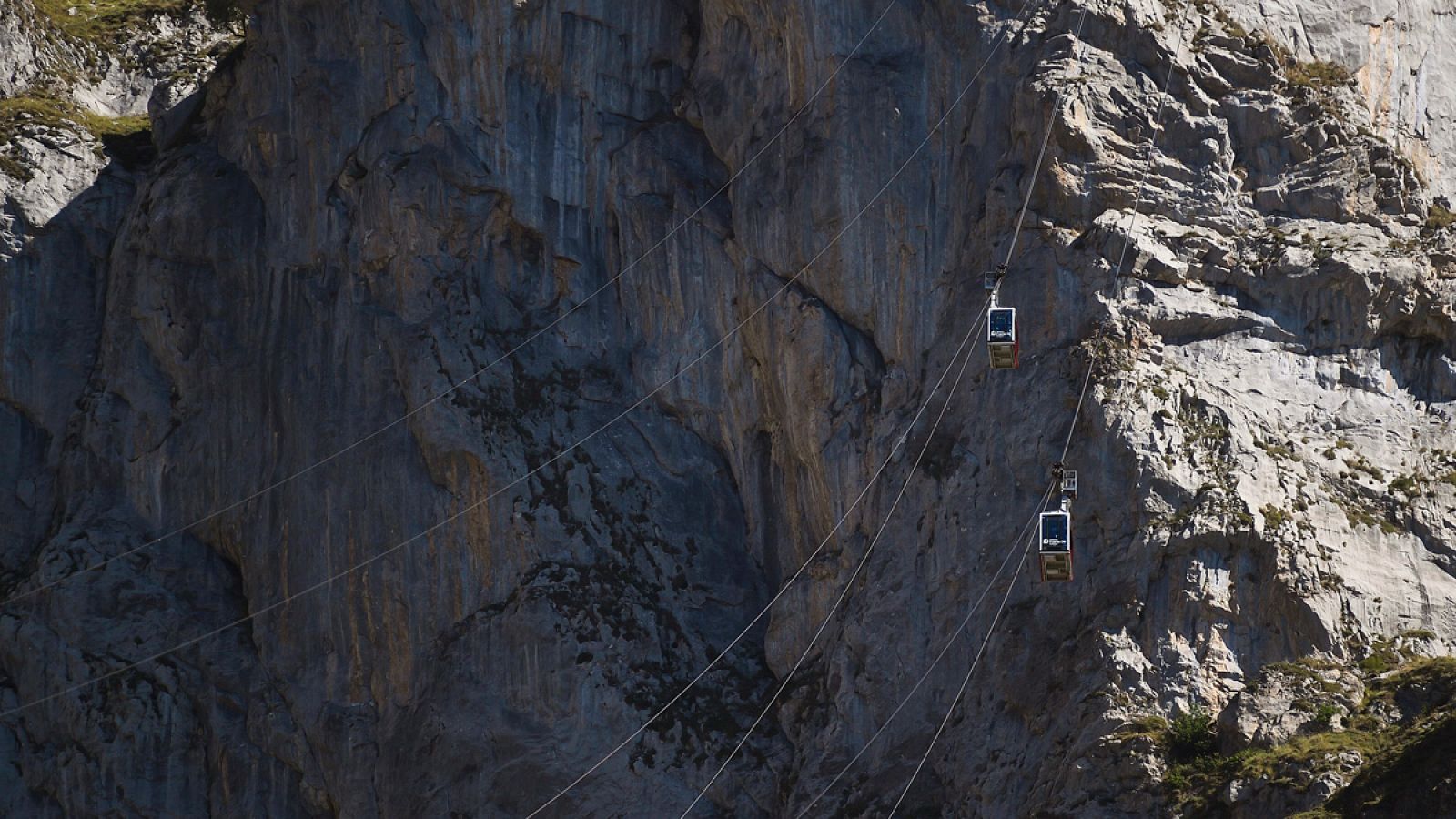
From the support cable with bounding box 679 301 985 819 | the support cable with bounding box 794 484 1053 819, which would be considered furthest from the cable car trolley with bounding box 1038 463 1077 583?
the support cable with bounding box 679 301 985 819

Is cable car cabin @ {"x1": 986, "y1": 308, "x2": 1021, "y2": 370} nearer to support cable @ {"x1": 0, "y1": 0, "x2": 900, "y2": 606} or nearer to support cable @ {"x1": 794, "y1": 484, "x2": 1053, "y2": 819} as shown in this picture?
support cable @ {"x1": 794, "y1": 484, "x2": 1053, "y2": 819}

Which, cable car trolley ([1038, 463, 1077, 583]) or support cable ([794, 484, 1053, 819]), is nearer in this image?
cable car trolley ([1038, 463, 1077, 583])

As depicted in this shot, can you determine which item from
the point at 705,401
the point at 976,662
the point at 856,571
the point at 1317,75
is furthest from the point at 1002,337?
the point at 705,401

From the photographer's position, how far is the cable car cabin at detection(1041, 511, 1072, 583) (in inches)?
2035

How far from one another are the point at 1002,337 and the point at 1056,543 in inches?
191

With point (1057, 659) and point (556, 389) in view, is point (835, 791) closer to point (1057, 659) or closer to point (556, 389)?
point (1057, 659)

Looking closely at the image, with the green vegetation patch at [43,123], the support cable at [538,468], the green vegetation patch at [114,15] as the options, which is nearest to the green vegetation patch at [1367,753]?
the support cable at [538,468]

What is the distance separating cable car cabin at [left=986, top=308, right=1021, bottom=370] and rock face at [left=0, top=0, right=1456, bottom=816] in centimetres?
301

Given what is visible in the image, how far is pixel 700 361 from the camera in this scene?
6512 cm

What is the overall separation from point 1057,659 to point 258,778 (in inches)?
986

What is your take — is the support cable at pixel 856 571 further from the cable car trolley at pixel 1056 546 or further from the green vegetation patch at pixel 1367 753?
the green vegetation patch at pixel 1367 753

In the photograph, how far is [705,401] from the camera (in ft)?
214

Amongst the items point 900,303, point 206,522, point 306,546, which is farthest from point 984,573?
point 206,522

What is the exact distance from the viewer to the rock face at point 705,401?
2162 inches
